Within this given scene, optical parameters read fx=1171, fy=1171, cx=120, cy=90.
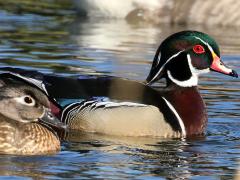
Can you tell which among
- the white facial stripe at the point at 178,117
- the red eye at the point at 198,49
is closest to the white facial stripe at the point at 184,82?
the red eye at the point at 198,49

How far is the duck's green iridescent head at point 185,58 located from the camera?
11680 mm

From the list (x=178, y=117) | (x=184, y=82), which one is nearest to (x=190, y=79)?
(x=184, y=82)

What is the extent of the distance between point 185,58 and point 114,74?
270 centimetres

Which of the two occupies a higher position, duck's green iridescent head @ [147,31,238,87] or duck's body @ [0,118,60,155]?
duck's green iridescent head @ [147,31,238,87]

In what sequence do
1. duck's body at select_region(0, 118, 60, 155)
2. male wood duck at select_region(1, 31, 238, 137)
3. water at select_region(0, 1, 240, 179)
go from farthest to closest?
male wood duck at select_region(1, 31, 238, 137)
duck's body at select_region(0, 118, 60, 155)
water at select_region(0, 1, 240, 179)

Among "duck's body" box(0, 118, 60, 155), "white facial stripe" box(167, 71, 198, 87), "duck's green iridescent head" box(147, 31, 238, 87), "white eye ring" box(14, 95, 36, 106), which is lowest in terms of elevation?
"duck's body" box(0, 118, 60, 155)

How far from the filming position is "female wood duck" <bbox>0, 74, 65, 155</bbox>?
9961 mm

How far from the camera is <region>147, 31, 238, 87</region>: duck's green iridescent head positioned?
11680mm

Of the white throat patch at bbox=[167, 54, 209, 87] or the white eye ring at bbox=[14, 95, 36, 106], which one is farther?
the white throat patch at bbox=[167, 54, 209, 87]

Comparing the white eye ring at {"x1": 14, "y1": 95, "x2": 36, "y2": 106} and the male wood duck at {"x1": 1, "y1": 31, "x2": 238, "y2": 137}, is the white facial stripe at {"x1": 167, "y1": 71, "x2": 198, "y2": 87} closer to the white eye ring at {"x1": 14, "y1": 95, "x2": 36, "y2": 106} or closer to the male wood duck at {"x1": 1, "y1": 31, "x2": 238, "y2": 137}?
the male wood duck at {"x1": 1, "y1": 31, "x2": 238, "y2": 137}

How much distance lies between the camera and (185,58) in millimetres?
11742

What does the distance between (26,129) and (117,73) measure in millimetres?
4485

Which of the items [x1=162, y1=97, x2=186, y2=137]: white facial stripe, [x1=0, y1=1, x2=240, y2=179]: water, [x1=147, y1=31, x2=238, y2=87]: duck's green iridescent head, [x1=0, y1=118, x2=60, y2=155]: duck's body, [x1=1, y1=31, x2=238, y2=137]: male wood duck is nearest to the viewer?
[x1=0, y1=1, x2=240, y2=179]: water

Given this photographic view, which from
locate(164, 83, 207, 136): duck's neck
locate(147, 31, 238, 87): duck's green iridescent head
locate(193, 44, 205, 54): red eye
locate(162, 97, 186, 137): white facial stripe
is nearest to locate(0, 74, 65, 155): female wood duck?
locate(162, 97, 186, 137): white facial stripe
